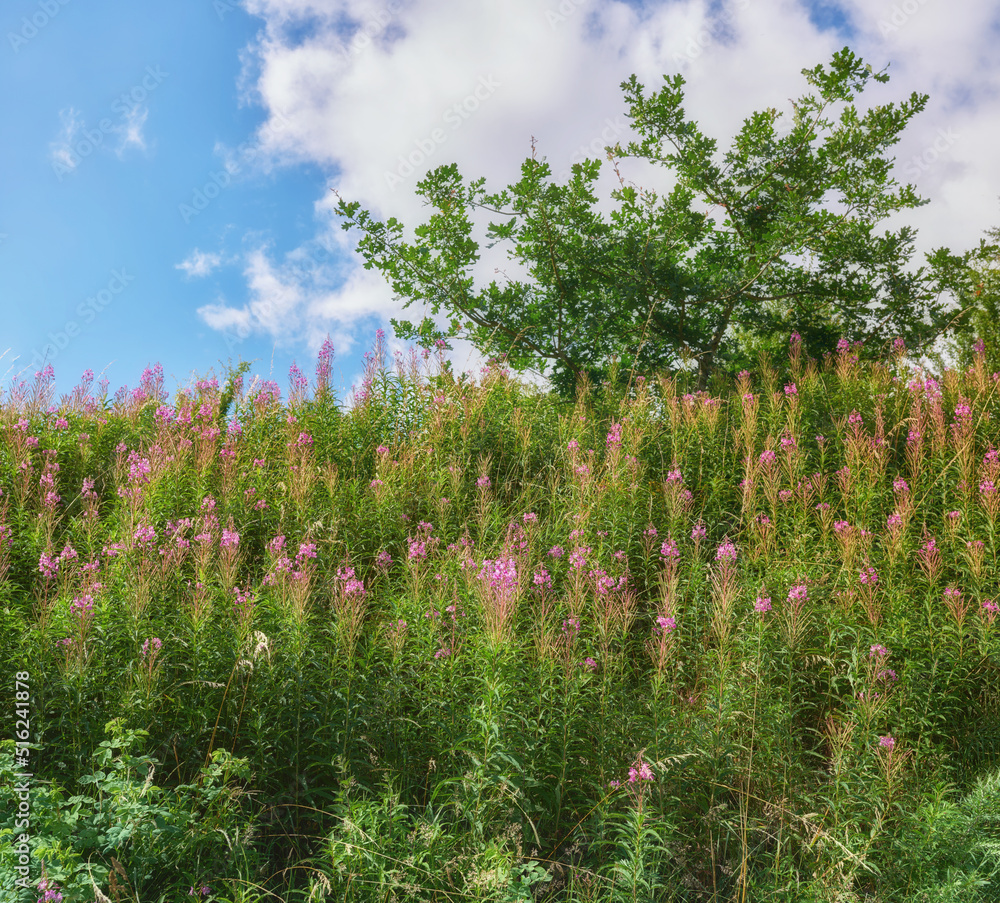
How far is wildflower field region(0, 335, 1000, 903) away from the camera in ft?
9.66

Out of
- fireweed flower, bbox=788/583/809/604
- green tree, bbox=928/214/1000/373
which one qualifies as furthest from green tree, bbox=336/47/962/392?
fireweed flower, bbox=788/583/809/604

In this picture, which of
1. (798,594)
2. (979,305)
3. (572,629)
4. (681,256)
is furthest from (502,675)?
(979,305)

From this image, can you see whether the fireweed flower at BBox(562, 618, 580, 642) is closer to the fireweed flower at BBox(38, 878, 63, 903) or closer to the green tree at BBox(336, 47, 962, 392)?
the fireweed flower at BBox(38, 878, 63, 903)

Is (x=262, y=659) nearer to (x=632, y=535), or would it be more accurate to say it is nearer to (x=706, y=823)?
(x=706, y=823)

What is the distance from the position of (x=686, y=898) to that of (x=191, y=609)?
9.77 feet

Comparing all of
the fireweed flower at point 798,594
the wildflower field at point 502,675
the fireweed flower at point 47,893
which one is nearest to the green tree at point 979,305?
the wildflower field at point 502,675

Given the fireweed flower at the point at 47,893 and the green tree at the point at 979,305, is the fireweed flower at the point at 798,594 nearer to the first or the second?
the fireweed flower at the point at 47,893

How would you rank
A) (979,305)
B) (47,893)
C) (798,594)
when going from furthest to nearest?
(979,305) → (798,594) → (47,893)

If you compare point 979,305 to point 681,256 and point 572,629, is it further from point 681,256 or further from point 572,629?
point 572,629

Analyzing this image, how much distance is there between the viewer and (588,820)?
344 centimetres

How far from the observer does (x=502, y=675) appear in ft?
10.7

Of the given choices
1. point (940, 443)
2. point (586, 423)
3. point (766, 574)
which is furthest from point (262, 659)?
point (940, 443)

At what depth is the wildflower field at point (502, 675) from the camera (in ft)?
9.66

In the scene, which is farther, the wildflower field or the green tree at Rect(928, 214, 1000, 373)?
the green tree at Rect(928, 214, 1000, 373)
